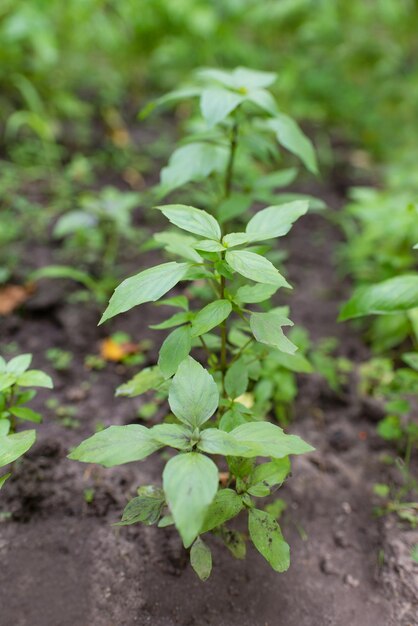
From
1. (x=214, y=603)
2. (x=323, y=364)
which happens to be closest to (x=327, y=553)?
(x=214, y=603)

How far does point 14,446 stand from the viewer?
3.78 ft

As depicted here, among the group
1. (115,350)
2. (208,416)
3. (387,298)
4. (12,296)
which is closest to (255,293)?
(208,416)

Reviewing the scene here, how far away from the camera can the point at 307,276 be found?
260 centimetres

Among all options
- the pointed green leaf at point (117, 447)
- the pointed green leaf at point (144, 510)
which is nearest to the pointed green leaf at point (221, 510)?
the pointed green leaf at point (144, 510)

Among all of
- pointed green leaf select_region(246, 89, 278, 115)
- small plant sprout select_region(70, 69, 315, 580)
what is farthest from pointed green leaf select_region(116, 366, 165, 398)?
pointed green leaf select_region(246, 89, 278, 115)

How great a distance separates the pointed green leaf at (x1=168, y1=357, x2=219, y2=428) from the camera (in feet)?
3.48

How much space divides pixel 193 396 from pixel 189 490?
0.24 meters

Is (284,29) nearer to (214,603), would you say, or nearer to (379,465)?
(379,465)

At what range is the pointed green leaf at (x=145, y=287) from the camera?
3.50 feet

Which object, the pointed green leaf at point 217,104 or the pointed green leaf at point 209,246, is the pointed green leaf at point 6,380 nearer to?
the pointed green leaf at point 209,246

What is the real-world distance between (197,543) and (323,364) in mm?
1021

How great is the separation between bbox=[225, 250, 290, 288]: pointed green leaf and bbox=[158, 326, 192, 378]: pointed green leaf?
0.23m

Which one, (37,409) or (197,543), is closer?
(197,543)

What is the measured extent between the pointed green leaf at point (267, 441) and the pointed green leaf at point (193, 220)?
46 cm
